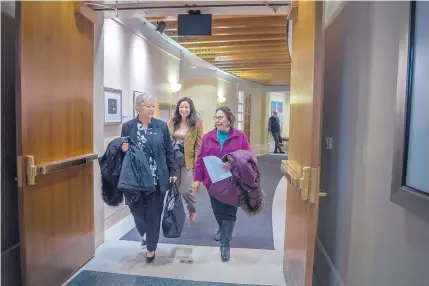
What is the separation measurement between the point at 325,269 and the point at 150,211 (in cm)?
141

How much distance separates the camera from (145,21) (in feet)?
15.0

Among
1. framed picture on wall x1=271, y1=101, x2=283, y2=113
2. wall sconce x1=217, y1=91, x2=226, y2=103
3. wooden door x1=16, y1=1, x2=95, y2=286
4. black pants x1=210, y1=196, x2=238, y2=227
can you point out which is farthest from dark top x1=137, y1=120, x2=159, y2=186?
framed picture on wall x1=271, y1=101, x2=283, y2=113

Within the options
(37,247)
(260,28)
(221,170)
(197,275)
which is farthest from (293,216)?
(260,28)

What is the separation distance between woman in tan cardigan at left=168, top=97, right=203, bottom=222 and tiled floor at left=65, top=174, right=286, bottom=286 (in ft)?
2.18

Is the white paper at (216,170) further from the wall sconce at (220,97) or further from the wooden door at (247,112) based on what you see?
the wooden door at (247,112)

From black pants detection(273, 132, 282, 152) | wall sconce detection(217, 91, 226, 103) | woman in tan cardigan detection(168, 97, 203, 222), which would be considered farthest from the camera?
black pants detection(273, 132, 282, 152)

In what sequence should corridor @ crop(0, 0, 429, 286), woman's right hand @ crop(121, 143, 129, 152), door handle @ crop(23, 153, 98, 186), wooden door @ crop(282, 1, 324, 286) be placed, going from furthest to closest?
woman's right hand @ crop(121, 143, 129, 152) → door handle @ crop(23, 153, 98, 186) → wooden door @ crop(282, 1, 324, 286) → corridor @ crop(0, 0, 429, 286)

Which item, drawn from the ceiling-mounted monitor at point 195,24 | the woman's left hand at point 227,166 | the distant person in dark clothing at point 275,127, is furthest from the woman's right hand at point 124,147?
the distant person in dark clothing at point 275,127

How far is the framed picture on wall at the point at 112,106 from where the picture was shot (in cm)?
347

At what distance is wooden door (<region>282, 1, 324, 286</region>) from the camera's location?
164 cm

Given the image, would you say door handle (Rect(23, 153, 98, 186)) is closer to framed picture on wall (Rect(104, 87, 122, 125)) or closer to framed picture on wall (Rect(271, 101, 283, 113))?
framed picture on wall (Rect(104, 87, 122, 125))

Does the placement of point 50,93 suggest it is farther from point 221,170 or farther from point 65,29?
point 221,170

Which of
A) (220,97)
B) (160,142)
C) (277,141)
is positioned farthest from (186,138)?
(277,141)

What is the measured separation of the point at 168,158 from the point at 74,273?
3.78ft
